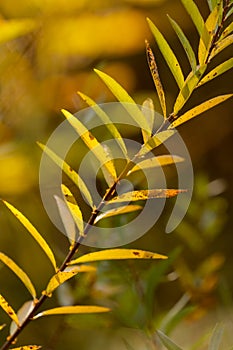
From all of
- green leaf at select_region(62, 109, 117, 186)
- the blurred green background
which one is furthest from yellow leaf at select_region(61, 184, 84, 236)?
the blurred green background

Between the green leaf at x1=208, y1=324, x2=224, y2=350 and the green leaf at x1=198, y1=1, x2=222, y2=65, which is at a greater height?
the green leaf at x1=198, y1=1, x2=222, y2=65

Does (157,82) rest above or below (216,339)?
above

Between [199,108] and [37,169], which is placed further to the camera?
[37,169]

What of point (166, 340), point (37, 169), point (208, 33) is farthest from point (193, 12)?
point (37, 169)

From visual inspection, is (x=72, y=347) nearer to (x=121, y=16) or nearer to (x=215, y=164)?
(x=121, y=16)

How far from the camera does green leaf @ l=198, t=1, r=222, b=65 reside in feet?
1.00

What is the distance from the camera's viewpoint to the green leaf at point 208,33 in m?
0.31

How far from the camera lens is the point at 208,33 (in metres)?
0.31

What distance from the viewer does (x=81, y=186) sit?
1.07ft

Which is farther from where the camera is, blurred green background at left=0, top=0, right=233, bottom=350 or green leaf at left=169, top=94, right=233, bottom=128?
blurred green background at left=0, top=0, right=233, bottom=350

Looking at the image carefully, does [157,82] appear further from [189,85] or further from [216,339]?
[216,339]

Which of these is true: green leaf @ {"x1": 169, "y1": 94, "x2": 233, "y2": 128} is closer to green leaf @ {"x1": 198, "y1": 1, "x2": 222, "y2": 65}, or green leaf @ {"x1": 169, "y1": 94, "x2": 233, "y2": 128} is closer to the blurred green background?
green leaf @ {"x1": 198, "y1": 1, "x2": 222, "y2": 65}

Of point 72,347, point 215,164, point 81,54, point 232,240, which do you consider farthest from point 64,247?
point 215,164

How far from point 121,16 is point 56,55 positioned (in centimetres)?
13
